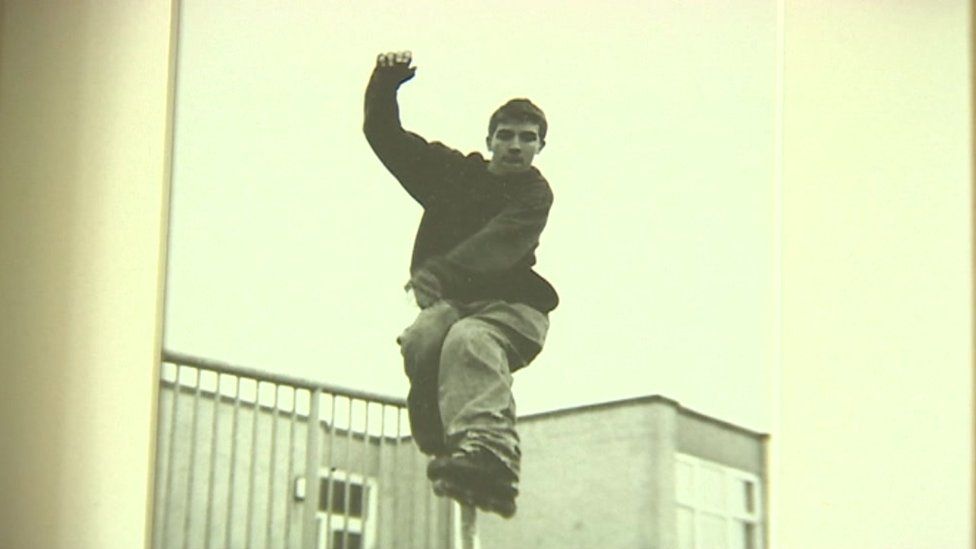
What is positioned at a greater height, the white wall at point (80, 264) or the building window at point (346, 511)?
the white wall at point (80, 264)

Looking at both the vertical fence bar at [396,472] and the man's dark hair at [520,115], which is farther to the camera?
the man's dark hair at [520,115]

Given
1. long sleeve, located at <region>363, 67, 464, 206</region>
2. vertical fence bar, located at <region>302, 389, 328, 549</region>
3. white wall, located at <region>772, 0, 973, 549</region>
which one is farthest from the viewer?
long sleeve, located at <region>363, 67, 464, 206</region>

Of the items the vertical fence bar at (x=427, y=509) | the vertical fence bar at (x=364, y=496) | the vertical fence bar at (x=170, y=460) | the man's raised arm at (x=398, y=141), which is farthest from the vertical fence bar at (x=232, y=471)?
the man's raised arm at (x=398, y=141)

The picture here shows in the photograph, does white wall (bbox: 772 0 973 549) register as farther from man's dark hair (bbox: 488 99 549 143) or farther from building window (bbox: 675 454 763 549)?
man's dark hair (bbox: 488 99 549 143)

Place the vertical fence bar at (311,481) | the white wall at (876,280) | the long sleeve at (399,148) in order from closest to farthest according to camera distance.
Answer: the white wall at (876,280), the vertical fence bar at (311,481), the long sleeve at (399,148)

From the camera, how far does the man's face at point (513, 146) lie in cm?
240

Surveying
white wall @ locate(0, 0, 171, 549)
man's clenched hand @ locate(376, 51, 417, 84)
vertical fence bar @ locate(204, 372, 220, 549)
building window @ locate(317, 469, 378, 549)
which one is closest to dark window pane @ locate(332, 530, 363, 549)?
building window @ locate(317, 469, 378, 549)

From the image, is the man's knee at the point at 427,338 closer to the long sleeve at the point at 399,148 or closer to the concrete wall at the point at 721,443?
the long sleeve at the point at 399,148

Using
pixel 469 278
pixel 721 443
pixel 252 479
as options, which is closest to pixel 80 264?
pixel 252 479

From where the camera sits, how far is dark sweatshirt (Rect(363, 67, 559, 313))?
7.74ft

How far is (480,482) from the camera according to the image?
228cm

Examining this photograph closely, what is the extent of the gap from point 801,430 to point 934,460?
221 millimetres

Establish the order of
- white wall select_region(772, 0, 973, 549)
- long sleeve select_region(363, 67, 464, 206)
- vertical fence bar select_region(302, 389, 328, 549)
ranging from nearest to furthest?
white wall select_region(772, 0, 973, 549) → vertical fence bar select_region(302, 389, 328, 549) → long sleeve select_region(363, 67, 464, 206)

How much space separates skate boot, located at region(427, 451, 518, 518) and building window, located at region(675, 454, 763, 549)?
0.29 metres
